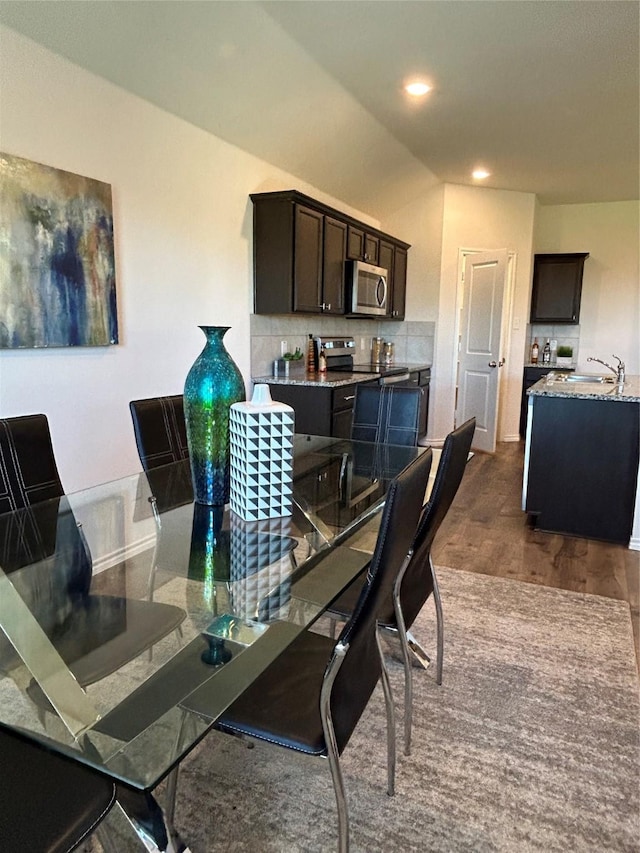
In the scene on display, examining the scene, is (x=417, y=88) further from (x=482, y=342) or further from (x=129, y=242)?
(x=482, y=342)

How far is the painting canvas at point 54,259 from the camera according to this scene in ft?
7.50

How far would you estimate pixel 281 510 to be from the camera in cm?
170

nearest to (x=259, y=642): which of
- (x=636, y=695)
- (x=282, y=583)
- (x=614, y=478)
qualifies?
(x=282, y=583)

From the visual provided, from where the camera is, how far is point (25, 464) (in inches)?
72.6

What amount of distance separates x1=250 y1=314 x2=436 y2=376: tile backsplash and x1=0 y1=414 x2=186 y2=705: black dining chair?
241 cm

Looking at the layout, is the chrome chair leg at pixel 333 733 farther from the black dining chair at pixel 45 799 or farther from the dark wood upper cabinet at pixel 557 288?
the dark wood upper cabinet at pixel 557 288

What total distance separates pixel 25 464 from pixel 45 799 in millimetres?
1181

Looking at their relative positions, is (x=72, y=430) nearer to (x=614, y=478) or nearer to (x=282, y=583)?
(x=282, y=583)

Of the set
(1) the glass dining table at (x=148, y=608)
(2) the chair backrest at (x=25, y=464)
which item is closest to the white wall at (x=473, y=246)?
(1) the glass dining table at (x=148, y=608)

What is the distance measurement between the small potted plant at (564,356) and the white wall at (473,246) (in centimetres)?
90

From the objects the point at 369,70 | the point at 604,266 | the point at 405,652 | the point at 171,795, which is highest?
the point at 369,70

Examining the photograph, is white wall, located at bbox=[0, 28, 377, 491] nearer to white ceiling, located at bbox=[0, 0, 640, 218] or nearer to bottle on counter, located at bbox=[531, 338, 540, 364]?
white ceiling, located at bbox=[0, 0, 640, 218]

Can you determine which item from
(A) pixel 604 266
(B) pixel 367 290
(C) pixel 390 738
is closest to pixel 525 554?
(C) pixel 390 738

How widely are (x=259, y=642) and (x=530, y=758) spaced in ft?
3.50
